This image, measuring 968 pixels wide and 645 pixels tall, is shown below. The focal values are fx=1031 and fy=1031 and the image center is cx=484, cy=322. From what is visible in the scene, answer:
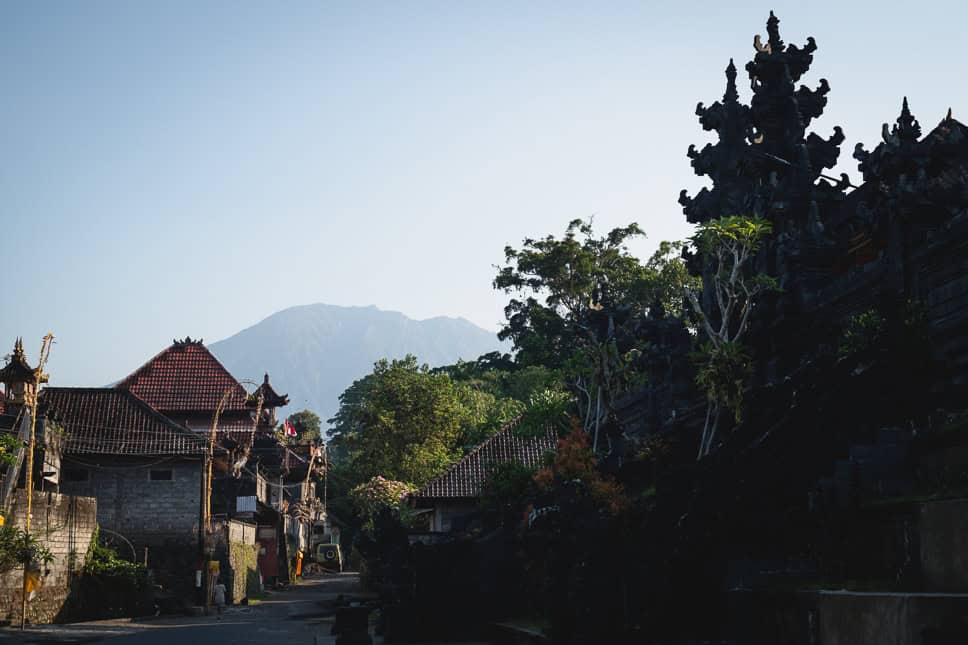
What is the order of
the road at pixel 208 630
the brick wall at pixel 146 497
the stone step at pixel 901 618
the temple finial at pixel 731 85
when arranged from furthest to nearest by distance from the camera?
1. the brick wall at pixel 146 497
2. the temple finial at pixel 731 85
3. the road at pixel 208 630
4. the stone step at pixel 901 618

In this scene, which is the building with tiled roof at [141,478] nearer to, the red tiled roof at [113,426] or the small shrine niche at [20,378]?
the red tiled roof at [113,426]

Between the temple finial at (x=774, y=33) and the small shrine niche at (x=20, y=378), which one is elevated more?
the temple finial at (x=774, y=33)

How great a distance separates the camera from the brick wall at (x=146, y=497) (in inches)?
1572

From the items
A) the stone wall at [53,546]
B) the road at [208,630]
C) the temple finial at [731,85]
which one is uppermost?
the temple finial at [731,85]

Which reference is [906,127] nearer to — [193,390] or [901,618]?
[901,618]

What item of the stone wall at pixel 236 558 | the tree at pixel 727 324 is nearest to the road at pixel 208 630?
the stone wall at pixel 236 558

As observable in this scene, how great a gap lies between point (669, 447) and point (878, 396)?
930 centimetres

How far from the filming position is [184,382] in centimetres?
A: 5509

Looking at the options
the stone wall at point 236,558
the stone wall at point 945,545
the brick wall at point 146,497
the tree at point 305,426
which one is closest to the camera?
the stone wall at point 945,545

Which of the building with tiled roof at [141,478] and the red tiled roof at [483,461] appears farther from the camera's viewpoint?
the building with tiled roof at [141,478]

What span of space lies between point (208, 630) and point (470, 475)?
11.5m

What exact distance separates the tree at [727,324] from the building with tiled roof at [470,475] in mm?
15022

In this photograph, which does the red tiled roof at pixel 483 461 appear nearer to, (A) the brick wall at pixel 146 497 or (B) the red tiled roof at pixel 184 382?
(A) the brick wall at pixel 146 497

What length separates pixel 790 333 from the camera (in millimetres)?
19828
